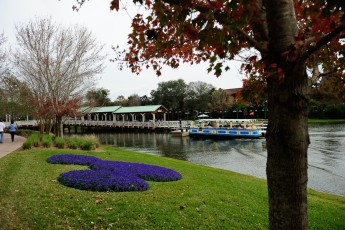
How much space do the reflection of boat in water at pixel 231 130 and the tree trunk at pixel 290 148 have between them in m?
33.5

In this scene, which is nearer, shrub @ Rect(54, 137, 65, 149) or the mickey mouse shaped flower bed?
the mickey mouse shaped flower bed

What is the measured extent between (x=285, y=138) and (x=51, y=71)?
22175mm

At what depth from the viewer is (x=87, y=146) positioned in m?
18.3

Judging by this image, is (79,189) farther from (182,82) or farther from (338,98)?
(182,82)

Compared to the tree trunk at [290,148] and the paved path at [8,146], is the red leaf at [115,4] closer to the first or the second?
the tree trunk at [290,148]

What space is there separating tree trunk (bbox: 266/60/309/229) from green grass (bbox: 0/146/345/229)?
11.6 feet

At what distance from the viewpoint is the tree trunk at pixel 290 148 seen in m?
2.88

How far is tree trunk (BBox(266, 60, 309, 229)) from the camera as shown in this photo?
288 centimetres

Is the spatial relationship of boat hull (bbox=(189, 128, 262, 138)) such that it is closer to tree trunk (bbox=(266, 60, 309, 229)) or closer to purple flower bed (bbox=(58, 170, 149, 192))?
purple flower bed (bbox=(58, 170, 149, 192))

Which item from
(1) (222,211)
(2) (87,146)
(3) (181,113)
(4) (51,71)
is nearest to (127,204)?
(1) (222,211)

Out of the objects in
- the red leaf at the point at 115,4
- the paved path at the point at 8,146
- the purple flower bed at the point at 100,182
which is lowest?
the purple flower bed at the point at 100,182

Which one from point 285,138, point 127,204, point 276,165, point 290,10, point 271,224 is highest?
point 290,10

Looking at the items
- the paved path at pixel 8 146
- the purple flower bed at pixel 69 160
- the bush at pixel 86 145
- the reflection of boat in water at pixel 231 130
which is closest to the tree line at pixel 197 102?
the reflection of boat in water at pixel 231 130

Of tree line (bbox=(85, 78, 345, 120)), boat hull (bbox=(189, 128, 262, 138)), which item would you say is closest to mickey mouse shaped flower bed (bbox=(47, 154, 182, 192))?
boat hull (bbox=(189, 128, 262, 138))
